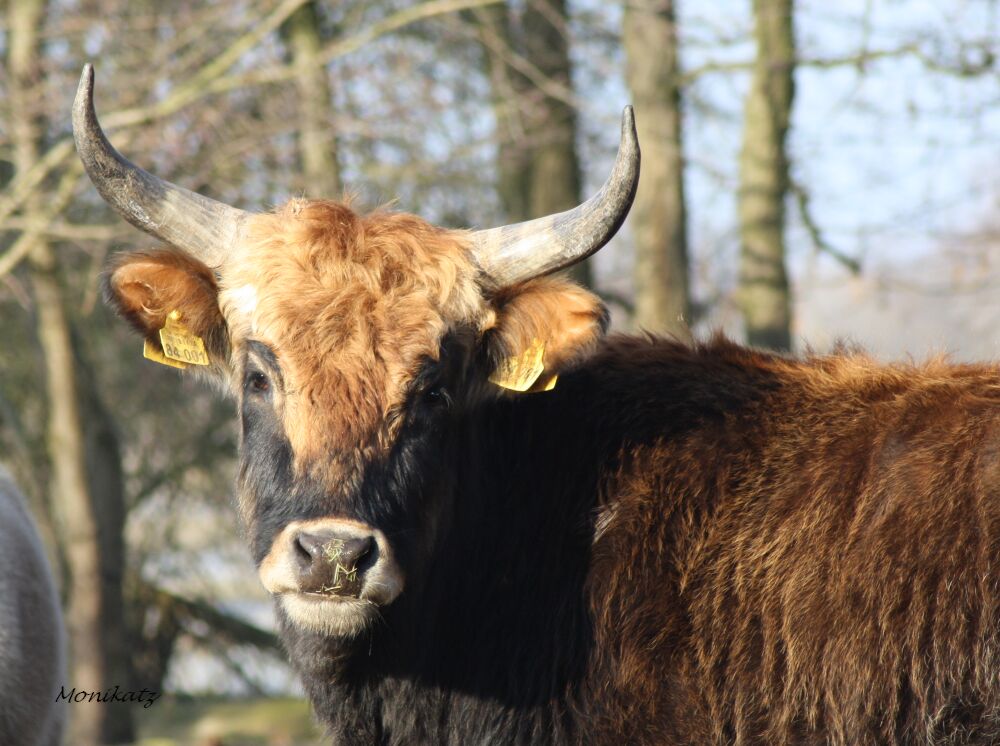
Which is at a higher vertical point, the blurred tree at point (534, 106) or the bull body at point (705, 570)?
the blurred tree at point (534, 106)

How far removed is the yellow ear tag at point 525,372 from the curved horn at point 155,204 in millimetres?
1085

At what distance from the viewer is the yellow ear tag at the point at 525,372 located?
4.33 meters

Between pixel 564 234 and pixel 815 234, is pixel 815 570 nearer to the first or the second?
pixel 564 234

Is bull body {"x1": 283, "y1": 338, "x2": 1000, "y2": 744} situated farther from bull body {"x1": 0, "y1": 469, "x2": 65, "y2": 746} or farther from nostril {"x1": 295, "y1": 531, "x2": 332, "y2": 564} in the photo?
bull body {"x1": 0, "y1": 469, "x2": 65, "y2": 746}

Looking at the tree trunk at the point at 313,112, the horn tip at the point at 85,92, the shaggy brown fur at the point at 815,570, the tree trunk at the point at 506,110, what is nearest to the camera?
the shaggy brown fur at the point at 815,570

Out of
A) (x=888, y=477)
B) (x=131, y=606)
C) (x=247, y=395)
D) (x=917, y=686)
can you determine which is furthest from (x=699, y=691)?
(x=131, y=606)

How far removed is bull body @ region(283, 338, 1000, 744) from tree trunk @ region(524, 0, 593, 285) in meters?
5.70

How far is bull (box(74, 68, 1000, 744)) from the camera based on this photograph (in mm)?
3766

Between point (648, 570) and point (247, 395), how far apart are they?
4.81 feet

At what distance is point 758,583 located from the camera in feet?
12.9

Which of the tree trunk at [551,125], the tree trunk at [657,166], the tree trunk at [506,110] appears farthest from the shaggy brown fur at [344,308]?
the tree trunk at [506,110]

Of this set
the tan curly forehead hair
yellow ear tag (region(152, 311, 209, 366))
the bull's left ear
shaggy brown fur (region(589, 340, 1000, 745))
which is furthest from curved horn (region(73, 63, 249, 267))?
shaggy brown fur (region(589, 340, 1000, 745))

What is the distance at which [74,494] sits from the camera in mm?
10844

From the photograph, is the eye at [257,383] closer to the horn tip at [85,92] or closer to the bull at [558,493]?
the bull at [558,493]
